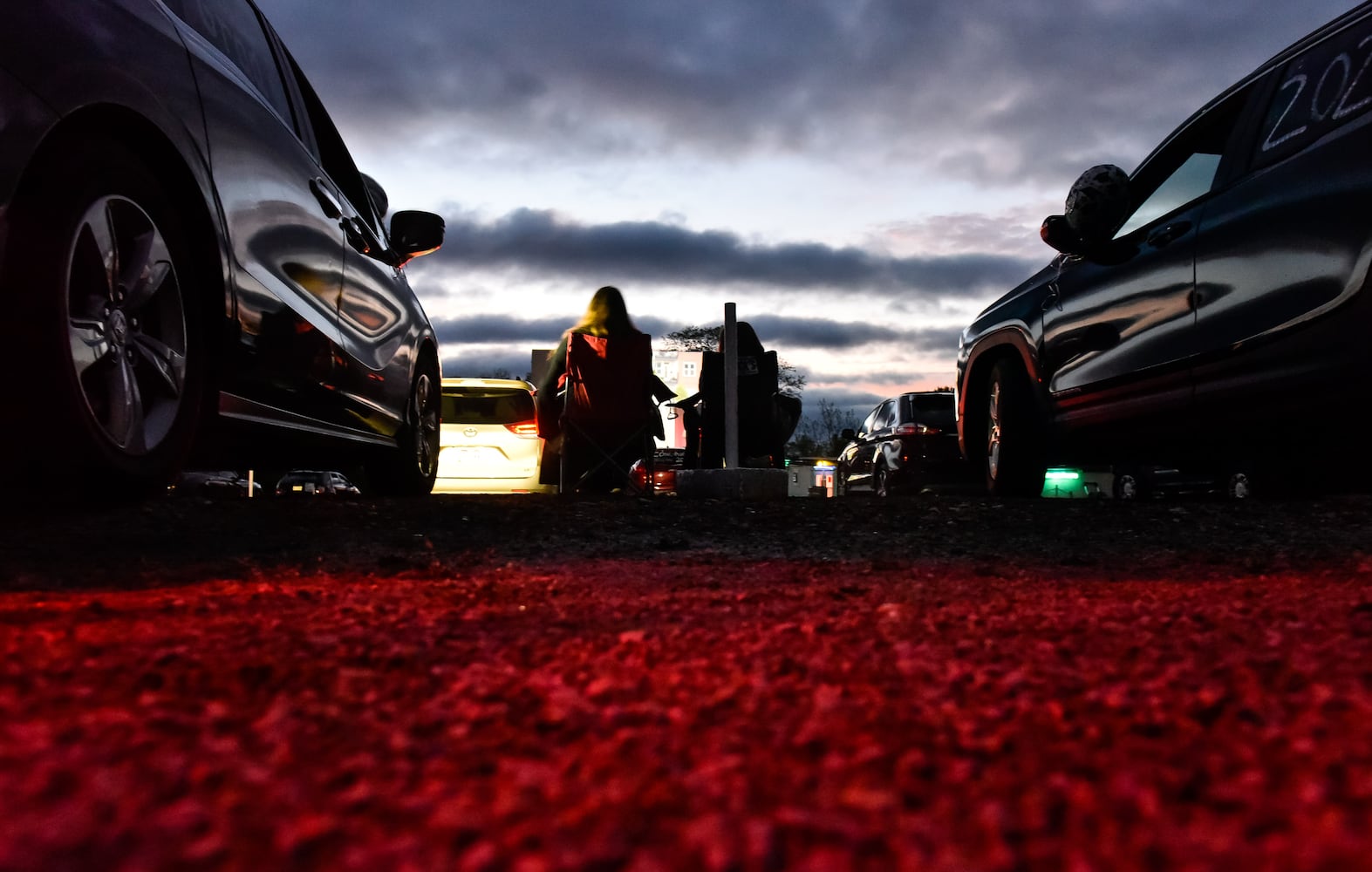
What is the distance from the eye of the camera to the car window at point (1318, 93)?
140 inches

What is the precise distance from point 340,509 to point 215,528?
2.52 feet

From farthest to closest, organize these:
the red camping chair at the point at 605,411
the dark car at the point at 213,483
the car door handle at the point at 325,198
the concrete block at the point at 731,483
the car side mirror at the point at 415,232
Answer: the red camping chair at the point at 605,411 → the dark car at the point at 213,483 → the concrete block at the point at 731,483 → the car side mirror at the point at 415,232 → the car door handle at the point at 325,198

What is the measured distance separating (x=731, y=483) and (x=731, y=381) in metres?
1.44

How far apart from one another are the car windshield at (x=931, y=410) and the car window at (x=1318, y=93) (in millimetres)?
7737

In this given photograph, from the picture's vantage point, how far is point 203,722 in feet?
4.27

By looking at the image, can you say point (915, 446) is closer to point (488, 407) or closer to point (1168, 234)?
point (488, 407)

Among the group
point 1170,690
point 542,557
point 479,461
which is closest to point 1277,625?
point 1170,690

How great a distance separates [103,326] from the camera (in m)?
2.74

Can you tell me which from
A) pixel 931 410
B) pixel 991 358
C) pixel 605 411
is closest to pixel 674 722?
pixel 991 358

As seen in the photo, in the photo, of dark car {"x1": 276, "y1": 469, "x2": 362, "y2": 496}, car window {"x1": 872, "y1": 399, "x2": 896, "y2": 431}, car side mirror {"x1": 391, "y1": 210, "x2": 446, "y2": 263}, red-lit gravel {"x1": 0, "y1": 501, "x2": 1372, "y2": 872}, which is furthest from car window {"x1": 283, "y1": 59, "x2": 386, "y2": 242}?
car window {"x1": 872, "y1": 399, "x2": 896, "y2": 431}

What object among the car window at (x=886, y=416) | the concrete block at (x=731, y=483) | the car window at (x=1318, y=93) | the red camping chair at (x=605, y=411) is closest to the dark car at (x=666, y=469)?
the red camping chair at (x=605, y=411)

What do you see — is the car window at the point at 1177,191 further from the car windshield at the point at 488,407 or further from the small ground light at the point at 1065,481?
the small ground light at the point at 1065,481

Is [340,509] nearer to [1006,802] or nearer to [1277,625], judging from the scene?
[1277,625]

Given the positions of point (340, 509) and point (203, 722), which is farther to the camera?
point (340, 509)
